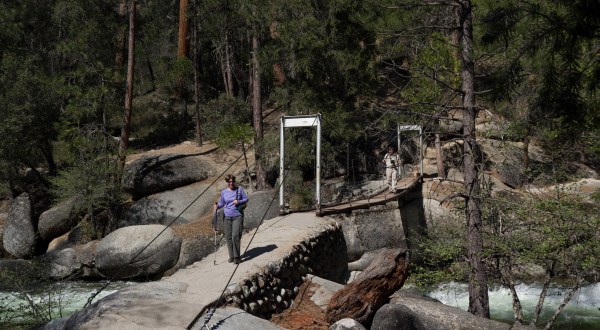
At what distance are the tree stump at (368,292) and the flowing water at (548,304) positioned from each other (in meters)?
2.03

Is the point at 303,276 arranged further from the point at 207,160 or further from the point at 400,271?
the point at 207,160

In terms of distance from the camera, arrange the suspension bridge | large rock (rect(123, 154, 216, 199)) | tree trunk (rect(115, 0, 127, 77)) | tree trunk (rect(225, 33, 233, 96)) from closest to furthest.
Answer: the suspension bridge, large rock (rect(123, 154, 216, 199)), tree trunk (rect(115, 0, 127, 77)), tree trunk (rect(225, 33, 233, 96))

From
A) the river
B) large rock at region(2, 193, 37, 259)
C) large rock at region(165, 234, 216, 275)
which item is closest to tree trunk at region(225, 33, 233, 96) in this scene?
large rock at region(2, 193, 37, 259)

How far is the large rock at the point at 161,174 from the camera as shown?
22.8 m

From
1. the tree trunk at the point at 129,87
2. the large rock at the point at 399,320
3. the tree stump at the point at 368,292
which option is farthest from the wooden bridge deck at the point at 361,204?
the tree trunk at the point at 129,87

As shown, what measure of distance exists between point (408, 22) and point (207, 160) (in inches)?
459

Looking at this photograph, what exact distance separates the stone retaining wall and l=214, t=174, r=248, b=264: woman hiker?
0.65 m

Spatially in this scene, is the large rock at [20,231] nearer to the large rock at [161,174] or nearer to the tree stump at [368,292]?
the large rock at [161,174]

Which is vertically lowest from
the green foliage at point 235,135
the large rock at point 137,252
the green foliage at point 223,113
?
the large rock at point 137,252

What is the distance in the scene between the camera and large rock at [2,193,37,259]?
20.3 metres

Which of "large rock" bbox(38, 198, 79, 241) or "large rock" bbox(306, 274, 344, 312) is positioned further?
"large rock" bbox(38, 198, 79, 241)

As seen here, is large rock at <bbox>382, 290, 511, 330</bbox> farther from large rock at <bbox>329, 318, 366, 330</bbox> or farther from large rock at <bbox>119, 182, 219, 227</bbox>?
large rock at <bbox>119, 182, 219, 227</bbox>

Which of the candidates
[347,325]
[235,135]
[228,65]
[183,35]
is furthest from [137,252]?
[183,35]

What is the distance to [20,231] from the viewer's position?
67.6ft
